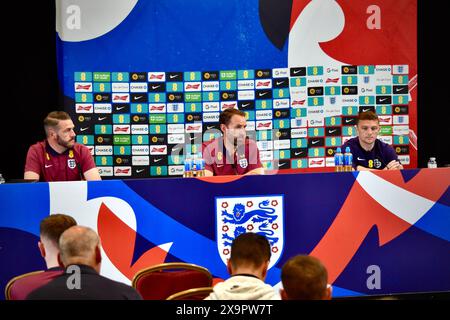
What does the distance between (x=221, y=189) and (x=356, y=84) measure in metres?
3.18

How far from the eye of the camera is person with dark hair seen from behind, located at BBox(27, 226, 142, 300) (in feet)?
7.69

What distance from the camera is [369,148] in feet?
17.7

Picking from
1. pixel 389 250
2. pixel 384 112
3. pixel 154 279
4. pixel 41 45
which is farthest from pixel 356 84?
pixel 154 279

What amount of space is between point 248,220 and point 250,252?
6.40 ft

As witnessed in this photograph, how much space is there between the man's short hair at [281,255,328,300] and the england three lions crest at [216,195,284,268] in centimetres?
224

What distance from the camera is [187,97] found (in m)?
6.85

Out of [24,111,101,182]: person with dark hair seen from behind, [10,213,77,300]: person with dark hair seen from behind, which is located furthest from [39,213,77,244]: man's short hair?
[24,111,101,182]: person with dark hair seen from behind

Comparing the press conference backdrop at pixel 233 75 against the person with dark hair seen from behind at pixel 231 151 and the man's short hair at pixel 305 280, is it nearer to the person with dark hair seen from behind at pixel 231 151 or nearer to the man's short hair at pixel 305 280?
the person with dark hair seen from behind at pixel 231 151

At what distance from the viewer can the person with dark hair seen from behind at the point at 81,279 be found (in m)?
2.34

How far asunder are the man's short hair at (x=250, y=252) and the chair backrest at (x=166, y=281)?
0.54 metres

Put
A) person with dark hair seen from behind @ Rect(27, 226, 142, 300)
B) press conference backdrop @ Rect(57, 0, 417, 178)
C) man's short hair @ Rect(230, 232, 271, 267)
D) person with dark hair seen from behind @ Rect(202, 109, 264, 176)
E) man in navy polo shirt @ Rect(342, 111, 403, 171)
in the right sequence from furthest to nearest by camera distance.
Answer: press conference backdrop @ Rect(57, 0, 417, 178)
man in navy polo shirt @ Rect(342, 111, 403, 171)
person with dark hair seen from behind @ Rect(202, 109, 264, 176)
man's short hair @ Rect(230, 232, 271, 267)
person with dark hair seen from behind @ Rect(27, 226, 142, 300)

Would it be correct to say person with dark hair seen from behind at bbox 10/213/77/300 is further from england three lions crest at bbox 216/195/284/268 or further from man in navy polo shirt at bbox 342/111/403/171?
man in navy polo shirt at bbox 342/111/403/171

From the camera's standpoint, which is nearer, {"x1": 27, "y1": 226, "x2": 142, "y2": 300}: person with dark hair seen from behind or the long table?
{"x1": 27, "y1": 226, "x2": 142, "y2": 300}: person with dark hair seen from behind

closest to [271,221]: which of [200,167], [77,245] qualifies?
[200,167]
